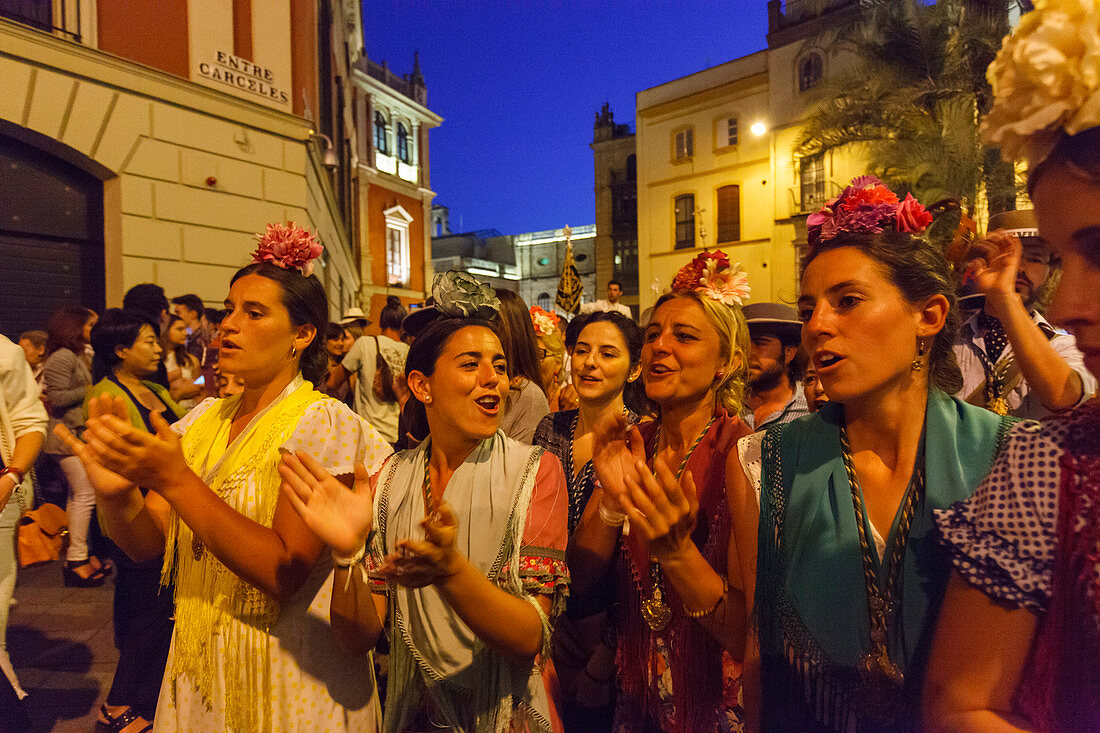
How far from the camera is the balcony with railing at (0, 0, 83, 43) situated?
664 cm

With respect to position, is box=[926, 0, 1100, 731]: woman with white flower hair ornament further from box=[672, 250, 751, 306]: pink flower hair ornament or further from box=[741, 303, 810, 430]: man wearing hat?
box=[741, 303, 810, 430]: man wearing hat

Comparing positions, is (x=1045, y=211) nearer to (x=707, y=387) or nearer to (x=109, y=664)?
(x=707, y=387)

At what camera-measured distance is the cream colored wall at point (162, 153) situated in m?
6.73

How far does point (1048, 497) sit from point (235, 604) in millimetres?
2028

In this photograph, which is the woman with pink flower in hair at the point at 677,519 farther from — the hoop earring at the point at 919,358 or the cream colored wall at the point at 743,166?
the cream colored wall at the point at 743,166

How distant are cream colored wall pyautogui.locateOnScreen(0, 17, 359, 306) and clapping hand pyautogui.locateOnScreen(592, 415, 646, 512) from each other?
7537 millimetres

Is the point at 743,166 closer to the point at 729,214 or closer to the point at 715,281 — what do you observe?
the point at 729,214

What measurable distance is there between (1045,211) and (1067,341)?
99.8 inches

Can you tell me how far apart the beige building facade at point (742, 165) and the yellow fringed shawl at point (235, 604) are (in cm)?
1901

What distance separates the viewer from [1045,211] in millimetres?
958

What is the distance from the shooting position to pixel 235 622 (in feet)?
6.16

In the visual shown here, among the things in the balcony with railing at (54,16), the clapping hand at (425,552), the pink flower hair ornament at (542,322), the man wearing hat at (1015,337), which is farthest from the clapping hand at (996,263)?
the balcony with railing at (54,16)

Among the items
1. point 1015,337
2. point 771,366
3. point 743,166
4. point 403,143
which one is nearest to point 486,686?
point 1015,337

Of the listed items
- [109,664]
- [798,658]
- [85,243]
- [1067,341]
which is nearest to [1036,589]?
[798,658]
